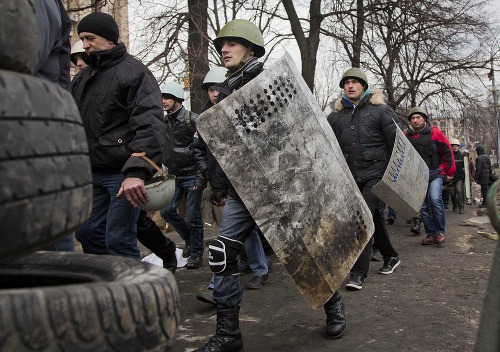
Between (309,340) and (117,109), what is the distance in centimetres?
187

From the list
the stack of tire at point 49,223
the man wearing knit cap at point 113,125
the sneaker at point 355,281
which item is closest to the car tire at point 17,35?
the stack of tire at point 49,223

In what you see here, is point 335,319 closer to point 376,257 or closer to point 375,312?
point 375,312

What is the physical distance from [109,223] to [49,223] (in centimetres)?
222

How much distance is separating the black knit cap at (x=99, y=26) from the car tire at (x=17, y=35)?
2174 millimetres

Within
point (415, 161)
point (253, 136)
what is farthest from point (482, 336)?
point (415, 161)

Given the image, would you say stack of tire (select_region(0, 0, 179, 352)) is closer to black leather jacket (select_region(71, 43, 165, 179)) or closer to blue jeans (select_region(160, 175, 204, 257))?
black leather jacket (select_region(71, 43, 165, 179))

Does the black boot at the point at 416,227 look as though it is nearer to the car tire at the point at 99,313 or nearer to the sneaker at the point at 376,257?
the sneaker at the point at 376,257

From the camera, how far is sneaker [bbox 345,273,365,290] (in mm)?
5141

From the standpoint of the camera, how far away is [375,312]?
14.4ft

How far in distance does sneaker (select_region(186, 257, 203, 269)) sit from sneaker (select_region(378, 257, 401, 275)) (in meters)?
1.91

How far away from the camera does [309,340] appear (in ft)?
12.3

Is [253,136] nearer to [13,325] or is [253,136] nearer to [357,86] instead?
[13,325]

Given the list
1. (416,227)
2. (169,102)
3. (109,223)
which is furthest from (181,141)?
(416,227)

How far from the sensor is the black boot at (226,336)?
3.42 m
